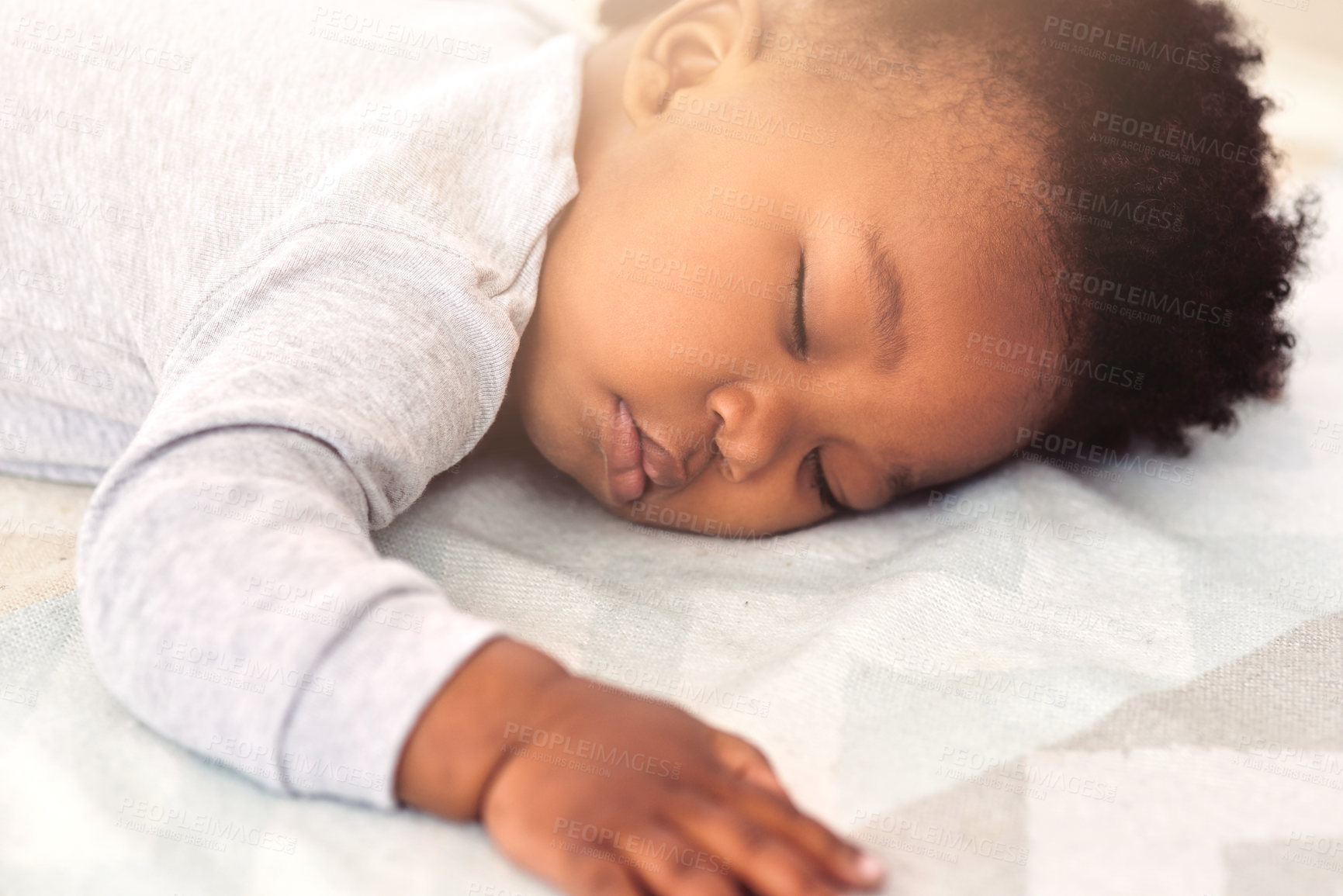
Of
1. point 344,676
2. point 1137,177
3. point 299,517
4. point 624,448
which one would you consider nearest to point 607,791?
point 344,676

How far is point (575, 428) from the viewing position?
934 mm

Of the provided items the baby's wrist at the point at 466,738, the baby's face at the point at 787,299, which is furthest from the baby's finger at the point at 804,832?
the baby's face at the point at 787,299

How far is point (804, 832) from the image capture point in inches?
21.0

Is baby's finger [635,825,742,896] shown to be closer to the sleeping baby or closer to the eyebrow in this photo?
the sleeping baby

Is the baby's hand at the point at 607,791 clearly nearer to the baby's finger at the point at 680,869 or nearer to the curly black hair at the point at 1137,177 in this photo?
the baby's finger at the point at 680,869

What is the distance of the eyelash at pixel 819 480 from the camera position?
37.5 inches

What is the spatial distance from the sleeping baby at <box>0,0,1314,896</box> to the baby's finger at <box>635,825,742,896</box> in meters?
0.25

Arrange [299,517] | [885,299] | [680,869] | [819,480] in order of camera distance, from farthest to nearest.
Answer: [819,480] → [885,299] → [299,517] → [680,869]

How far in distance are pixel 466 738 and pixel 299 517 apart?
18 centimetres

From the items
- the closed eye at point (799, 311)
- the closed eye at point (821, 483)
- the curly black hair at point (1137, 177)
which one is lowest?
the closed eye at point (821, 483)

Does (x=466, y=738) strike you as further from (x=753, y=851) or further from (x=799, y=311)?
(x=799, y=311)

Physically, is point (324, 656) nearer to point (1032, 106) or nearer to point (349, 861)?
point (349, 861)

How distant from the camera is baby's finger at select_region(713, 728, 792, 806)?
55 centimetres

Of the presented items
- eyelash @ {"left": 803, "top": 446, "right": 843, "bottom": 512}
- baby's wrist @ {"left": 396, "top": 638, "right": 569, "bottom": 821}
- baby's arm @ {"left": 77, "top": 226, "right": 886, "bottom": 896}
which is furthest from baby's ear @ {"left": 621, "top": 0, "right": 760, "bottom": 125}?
baby's wrist @ {"left": 396, "top": 638, "right": 569, "bottom": 821}
